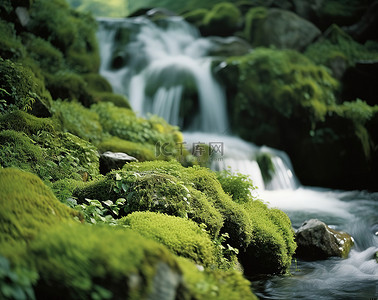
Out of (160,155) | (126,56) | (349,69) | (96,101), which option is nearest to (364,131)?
(349,69)

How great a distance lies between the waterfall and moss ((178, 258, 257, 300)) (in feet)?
20.9

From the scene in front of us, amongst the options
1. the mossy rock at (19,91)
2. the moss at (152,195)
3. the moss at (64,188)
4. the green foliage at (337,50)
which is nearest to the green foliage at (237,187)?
the moss at (152,195)

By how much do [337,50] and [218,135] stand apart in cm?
811

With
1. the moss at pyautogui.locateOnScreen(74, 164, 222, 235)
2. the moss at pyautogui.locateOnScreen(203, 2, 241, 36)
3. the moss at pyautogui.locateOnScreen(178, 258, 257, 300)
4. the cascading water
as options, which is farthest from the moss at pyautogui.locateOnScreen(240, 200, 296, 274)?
the moss at pyautogui.locateOnScreen(203, 2, 241, 36)

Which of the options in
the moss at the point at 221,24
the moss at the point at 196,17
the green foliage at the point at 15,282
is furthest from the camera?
the moss at the point at 196,17

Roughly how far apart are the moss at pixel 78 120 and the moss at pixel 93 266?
170 inches

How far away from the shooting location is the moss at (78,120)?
606 centimetres

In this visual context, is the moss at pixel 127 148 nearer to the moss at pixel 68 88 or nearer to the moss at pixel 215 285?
the moss at pixel 68 88

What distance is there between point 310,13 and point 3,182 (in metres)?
19.5

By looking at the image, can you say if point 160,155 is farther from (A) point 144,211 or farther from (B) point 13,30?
(B) point 13,30

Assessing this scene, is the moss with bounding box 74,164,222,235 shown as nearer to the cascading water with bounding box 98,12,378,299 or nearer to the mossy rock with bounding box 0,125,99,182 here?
the mossy rock with bounding box 0,125,99,182

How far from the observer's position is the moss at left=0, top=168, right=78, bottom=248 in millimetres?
2109

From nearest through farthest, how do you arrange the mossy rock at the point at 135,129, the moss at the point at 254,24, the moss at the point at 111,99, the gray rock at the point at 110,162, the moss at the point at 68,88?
the gray rock at the point at 110,162 < the mossy rock at the point at 135,129 < the moss at the point at 68,88 < the moss at the point at 111,99 < the moss at the point at 254,24

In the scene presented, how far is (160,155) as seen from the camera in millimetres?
7137
